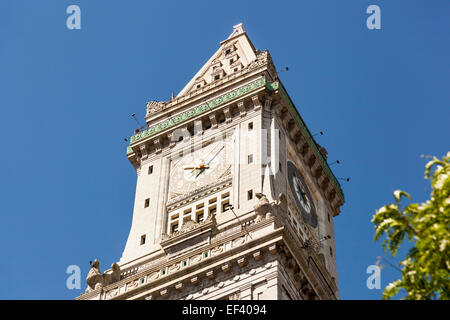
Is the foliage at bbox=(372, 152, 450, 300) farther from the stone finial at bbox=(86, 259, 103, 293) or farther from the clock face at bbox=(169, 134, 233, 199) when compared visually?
Answer: the clock face at bbox=(169, 134, 233, 199)

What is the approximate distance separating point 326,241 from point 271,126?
385 inches

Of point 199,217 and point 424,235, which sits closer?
point 424,235

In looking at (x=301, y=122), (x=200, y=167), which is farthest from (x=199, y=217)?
(x=301, y=122)

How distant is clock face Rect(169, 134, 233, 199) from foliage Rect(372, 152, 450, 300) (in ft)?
138

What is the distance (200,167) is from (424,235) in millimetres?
45676

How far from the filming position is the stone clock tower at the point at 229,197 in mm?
60562

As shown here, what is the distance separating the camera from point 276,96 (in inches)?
2975

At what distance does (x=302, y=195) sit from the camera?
73438 millimetres

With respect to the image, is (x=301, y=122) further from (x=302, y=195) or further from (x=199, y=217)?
(x=199, y=217)

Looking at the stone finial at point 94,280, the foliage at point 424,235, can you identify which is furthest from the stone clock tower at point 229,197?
the foliage at point 424,235
